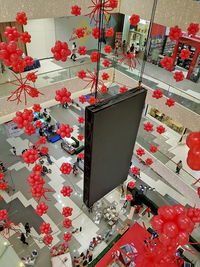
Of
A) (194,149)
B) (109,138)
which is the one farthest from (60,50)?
(194,149)

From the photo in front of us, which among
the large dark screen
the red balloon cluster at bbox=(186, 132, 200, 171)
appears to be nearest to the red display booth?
the large dark screen

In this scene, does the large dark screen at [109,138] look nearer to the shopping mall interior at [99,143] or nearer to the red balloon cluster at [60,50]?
the shopping mall interior at [99,143]

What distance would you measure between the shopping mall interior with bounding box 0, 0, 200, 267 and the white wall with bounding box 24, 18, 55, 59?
2.3 inches

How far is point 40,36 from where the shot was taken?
13703 mm

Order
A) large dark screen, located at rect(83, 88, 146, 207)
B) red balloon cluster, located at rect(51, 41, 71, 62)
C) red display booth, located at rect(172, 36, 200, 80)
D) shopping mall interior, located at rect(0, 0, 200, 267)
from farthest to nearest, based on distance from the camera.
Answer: red display booth, located at rect(172, 36, 200, 80)
red balloon cluster, located at rect(51, 41, 71, 62)
shopping mall interior, located at rect(0, 0, 200, 267)
large dark screen, located at rect(83, 88, 146, 207)

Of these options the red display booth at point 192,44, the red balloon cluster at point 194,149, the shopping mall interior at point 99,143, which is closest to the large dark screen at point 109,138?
the shopping mall interior at point 99,143

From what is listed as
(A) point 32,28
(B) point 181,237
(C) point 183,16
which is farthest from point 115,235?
(A) point 32,28

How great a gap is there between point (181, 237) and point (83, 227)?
7075 millimetres

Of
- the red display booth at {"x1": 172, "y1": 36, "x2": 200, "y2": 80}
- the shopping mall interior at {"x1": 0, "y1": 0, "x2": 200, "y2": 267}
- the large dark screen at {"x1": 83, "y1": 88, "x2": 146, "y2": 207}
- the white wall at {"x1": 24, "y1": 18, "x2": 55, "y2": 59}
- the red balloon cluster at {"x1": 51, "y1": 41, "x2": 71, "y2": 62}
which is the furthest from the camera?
the white wall at {"x1": 24, "y1": 18, "x2": 55, "y2": 59}

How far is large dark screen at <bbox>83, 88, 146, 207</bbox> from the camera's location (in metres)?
2.98

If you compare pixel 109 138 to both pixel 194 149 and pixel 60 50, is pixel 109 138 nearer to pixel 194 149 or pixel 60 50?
pixel 194 149

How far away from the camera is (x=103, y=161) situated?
3.61 metres

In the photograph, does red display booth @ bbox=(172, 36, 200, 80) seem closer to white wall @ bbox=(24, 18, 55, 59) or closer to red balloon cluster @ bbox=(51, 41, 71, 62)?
white wall @ bbox=(24, 18, 55, 59)

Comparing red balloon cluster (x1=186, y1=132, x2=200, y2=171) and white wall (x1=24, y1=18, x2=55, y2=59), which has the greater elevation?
red balloon cluster (x1=186, y1=132, x2=200, y2=171)
